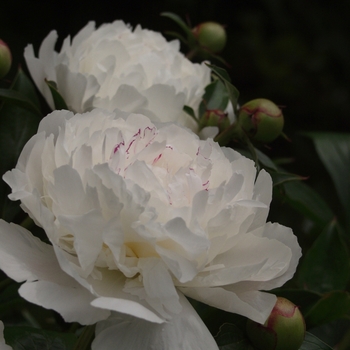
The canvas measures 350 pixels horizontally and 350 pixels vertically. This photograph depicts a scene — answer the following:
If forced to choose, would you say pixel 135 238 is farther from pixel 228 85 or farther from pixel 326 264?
pixel 326 264

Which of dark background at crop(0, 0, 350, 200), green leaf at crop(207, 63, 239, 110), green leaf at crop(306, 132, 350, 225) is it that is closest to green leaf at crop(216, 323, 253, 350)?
green leaf at crop(207, 63, 239, 110)

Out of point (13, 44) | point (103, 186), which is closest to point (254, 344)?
point (103, 186)

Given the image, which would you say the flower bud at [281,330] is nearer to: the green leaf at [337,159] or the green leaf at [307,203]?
the green leaf at [307,203]

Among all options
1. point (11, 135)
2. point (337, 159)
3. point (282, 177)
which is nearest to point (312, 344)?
point (282, 177)

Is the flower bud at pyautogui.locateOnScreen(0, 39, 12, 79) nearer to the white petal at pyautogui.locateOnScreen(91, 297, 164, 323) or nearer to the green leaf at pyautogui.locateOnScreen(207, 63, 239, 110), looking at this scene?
the green leaf at pyautogui.locateOnScreen(207, 63, 239, 110)

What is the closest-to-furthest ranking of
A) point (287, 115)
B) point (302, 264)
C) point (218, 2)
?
1. point (302, 264)
2. point (218, 2)
3. point (287, 115)

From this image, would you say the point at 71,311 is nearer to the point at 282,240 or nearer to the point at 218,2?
the point at 282,240
